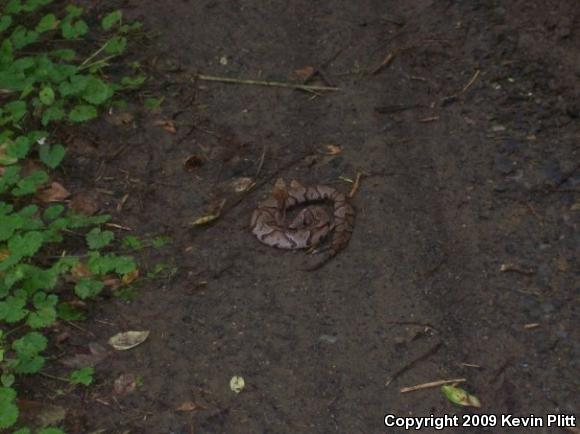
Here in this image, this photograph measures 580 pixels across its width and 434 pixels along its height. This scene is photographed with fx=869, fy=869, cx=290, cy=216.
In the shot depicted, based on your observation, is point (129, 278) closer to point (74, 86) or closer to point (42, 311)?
point (42, 311)

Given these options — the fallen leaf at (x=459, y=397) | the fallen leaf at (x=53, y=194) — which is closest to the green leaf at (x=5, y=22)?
the fallen leaf at (x=53, y=194)

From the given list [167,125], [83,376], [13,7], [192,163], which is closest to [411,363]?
[83,376]

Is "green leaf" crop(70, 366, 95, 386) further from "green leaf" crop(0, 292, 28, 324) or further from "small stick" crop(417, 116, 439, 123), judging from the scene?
"small stick" crop(417, 116, 439, 123)

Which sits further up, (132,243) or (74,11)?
(74,11)

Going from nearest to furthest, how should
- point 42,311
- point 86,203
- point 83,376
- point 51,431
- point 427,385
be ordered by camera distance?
point 51,431 → point 427,385 → point 83,376 → point 42,311 → point 86,203

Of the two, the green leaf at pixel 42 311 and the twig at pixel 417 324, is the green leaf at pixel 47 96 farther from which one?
the twig at pixel 417 324

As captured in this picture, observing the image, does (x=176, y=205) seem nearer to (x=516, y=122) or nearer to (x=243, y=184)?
(x=243, y=184)
